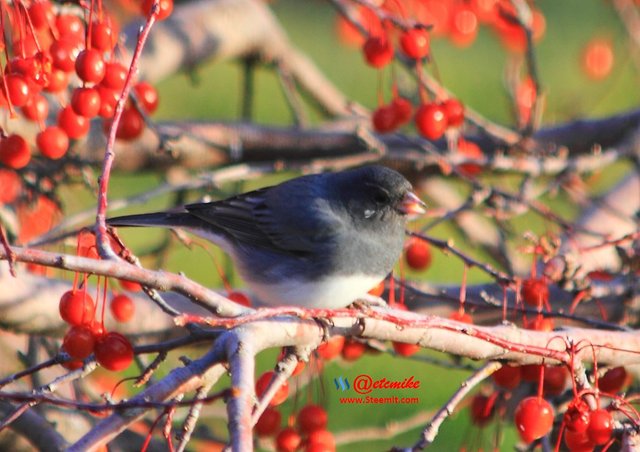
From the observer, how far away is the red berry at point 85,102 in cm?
206

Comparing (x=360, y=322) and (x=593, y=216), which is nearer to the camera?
(x=360, y=322)

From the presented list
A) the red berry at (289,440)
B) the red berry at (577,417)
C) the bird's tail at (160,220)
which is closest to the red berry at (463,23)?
the bird's tail at (160,220)

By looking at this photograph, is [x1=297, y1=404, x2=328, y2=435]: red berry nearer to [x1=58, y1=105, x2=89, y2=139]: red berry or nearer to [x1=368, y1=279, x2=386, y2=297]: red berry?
[x1=368, y1=279, x2=386, y2=297]: red berry

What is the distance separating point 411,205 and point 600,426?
2.71 ft

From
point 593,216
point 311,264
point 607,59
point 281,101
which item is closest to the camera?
point 311,264

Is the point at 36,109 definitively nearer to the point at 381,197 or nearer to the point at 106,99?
the point at 106,99

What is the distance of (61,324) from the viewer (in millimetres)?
2514

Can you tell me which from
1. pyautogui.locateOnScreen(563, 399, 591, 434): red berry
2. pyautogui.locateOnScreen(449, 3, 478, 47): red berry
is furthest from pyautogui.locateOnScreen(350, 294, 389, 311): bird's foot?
pyautogui.locateOnScreen(449, 3, 478, 47): red berry

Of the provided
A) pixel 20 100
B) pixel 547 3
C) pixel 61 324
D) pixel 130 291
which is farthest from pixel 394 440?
pixel 547 3

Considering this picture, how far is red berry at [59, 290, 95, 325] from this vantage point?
1805mm

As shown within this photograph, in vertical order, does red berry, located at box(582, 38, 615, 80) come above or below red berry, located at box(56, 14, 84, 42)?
above

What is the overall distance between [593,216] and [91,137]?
2.02 m

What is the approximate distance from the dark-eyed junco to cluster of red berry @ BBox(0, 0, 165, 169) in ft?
0.85

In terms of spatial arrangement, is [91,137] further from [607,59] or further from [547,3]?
[547,3]
